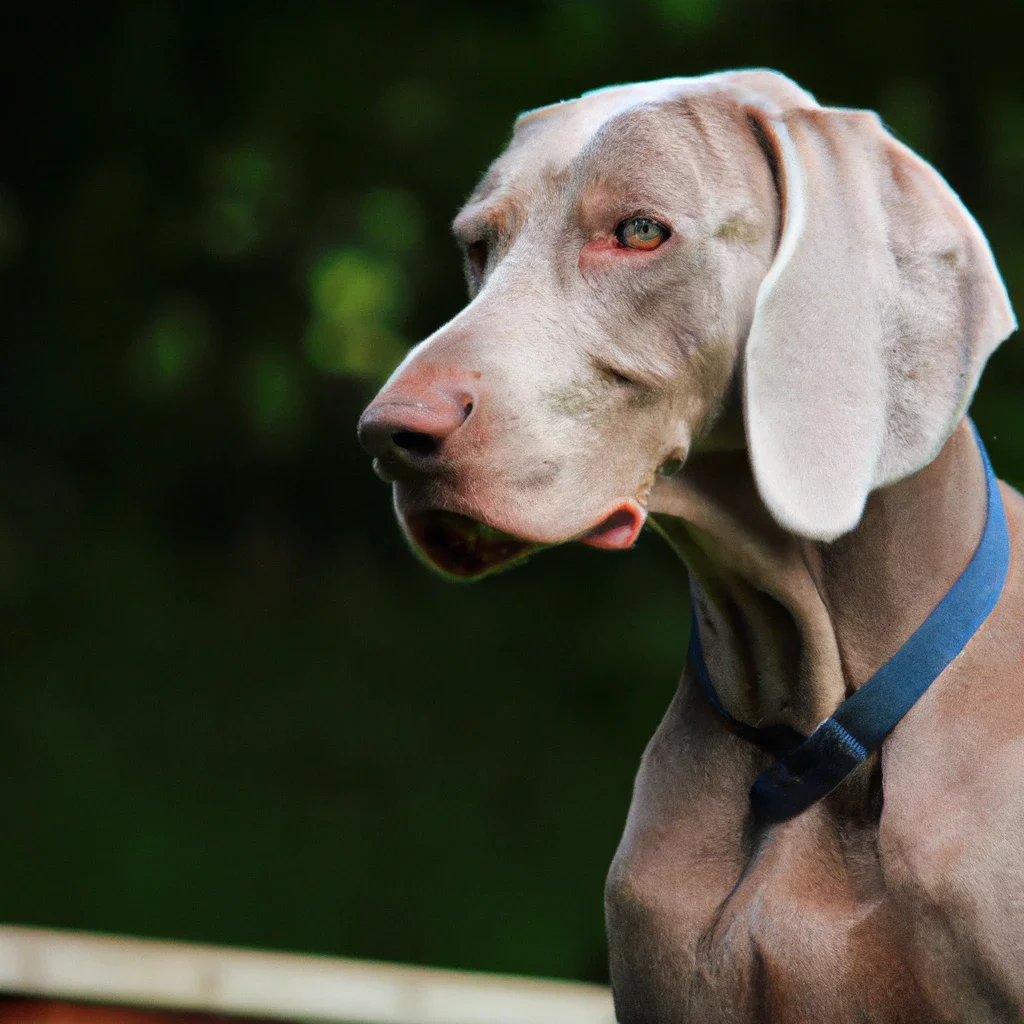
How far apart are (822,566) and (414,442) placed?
521 mm

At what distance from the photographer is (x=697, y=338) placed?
162cm

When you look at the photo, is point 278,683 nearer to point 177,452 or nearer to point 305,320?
point 177,452

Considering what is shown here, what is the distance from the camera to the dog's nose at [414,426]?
148 cm

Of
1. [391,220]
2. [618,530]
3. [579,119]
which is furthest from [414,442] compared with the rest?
[391,220]

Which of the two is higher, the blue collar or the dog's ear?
the dog's ear

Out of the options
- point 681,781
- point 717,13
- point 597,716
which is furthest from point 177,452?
point 681,781

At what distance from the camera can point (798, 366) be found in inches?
62.6

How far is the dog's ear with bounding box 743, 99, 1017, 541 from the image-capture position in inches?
62.0

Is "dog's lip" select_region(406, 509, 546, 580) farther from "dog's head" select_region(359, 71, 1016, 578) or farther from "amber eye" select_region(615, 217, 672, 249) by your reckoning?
"amber eye" select_region(615, 217, 672, 249)

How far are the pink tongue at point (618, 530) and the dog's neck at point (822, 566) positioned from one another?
2.1 inches

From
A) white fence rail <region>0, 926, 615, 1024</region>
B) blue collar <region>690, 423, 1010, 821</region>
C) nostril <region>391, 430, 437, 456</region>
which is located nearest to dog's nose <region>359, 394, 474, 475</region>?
nostril <region>391, 430, 437, 456</region>

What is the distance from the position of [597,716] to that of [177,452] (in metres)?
1.89

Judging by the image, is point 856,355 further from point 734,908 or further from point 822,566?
point 734,908

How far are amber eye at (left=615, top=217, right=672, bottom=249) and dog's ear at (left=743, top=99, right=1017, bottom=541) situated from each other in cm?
12
